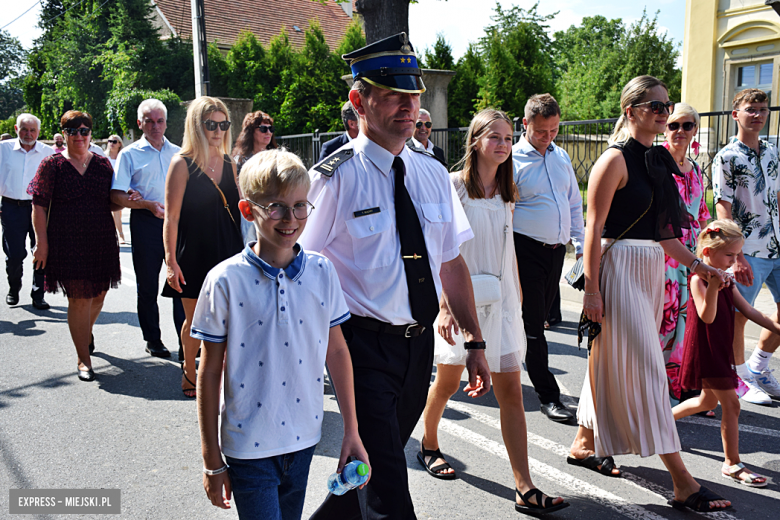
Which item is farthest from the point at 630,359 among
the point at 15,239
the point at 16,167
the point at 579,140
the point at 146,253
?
the point at 579,140

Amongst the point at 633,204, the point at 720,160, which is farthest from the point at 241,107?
the point at 633,204

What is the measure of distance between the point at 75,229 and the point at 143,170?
76cm

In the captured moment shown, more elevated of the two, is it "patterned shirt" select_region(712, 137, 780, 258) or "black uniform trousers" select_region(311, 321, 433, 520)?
"patterned shirt" select_region(712, 137, 780, 258)

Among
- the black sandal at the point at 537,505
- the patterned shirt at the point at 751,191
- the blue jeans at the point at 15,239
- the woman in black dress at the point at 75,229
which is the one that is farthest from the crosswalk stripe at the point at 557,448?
the blue jeans at the point at 15,239

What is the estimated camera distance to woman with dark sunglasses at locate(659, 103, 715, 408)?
462 cm

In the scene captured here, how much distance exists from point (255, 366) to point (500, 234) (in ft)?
6.49

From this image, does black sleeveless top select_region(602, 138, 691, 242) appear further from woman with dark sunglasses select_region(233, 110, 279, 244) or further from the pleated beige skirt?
woman with dark sunglasses select_region(233, 110, 279, 244)

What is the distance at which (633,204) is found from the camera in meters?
3.53

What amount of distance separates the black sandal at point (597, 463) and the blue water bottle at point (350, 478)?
2086mm

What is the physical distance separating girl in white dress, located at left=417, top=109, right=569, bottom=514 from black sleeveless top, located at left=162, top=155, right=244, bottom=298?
1.79m

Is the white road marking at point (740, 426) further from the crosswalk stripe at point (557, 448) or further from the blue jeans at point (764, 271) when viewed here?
the blue jeans at point (764, 271)

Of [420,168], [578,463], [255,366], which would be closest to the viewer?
[255,366]

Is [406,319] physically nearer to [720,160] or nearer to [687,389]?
[687,389]

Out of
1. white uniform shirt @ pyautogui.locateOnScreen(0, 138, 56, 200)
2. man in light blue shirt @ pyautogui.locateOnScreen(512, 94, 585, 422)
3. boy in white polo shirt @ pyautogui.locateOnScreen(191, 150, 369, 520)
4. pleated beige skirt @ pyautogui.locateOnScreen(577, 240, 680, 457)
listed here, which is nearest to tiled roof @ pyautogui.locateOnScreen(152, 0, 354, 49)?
white uniform shirt @ pyautogui.locateOnScreen(0, 138, 56, 200)
